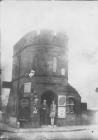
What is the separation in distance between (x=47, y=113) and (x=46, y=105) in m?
0.08

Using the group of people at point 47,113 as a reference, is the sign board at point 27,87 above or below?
above

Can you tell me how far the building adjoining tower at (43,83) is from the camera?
2324 millimetres

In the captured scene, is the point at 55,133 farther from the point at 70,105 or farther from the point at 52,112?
the point at 70,105

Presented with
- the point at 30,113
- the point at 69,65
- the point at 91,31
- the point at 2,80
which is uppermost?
the point at 91,31

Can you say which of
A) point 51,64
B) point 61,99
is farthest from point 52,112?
point 51,64

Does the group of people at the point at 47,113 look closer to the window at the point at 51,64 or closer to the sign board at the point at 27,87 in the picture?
the sign board at the point at 27,87

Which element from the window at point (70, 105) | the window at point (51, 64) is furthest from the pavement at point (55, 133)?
the window at point (51, 64)

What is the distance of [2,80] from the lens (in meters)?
2.39

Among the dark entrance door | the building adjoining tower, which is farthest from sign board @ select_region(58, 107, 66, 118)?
the dark entrance door

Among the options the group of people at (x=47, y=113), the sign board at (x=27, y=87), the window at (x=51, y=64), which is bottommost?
the group of people at (x=47, y=113)

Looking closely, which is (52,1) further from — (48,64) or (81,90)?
(81,90)

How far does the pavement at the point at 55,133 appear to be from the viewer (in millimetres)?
2301

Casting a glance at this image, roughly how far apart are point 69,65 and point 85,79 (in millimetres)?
228

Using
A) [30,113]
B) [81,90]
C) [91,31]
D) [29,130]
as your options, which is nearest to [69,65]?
[81,90]
